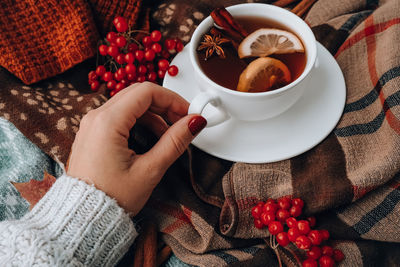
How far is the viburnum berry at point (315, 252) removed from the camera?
0.68 meters

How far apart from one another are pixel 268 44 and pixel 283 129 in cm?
19

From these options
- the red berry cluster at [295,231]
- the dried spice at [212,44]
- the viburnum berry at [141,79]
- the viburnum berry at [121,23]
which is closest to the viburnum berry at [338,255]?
the red berry cluster at [295,231]

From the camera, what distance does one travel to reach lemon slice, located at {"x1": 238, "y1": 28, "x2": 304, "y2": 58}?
0.74 m

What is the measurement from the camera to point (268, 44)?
29.3 inches

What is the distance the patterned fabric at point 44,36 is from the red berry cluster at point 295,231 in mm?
579

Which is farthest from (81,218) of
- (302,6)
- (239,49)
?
(302,6)

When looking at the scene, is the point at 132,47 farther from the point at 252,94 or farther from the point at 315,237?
the point at 315,237

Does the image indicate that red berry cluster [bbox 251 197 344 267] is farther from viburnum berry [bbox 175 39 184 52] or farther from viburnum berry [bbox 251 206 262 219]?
viburnum berry [bbox 175 39 184 52]

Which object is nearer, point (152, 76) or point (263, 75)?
point (263, 75)

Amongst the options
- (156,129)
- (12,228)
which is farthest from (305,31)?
(12,228)

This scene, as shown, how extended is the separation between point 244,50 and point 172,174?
1.01ft

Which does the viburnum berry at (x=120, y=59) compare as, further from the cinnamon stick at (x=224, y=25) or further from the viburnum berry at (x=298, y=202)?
the viburnum berry at (x=298, y=202)

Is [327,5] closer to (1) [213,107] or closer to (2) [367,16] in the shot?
(2) [367,16]

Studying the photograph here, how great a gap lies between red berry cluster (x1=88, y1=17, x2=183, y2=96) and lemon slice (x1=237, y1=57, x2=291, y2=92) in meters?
0.23
